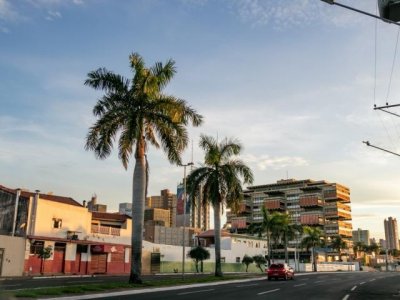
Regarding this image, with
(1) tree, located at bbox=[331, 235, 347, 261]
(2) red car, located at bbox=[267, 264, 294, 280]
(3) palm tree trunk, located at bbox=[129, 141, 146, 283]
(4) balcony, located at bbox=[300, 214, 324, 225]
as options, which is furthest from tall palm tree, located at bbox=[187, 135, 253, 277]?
(4) balcony, located at bbox=[300, 214, 324, 225]

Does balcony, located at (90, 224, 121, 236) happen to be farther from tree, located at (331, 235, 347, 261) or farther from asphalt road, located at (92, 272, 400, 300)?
tree, located at (331, 235, 347, 261)

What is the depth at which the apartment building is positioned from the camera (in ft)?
552

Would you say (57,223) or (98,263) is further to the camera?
(98,263)

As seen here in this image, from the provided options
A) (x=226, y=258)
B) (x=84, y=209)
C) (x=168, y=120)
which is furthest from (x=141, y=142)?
(x=226, y=258)

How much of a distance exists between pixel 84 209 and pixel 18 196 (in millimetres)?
9235

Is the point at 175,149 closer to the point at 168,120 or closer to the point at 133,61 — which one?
the point at 168,120

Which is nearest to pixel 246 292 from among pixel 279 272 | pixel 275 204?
pixel 279 272

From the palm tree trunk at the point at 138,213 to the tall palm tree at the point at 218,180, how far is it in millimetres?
13058

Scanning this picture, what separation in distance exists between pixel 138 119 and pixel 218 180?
1470 centimetres

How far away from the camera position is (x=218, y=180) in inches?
1609

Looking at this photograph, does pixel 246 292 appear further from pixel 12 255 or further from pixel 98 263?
pixel 98 263

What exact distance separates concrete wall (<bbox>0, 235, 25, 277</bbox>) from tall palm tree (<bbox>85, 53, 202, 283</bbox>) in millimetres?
18158

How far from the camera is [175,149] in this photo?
29.4 m

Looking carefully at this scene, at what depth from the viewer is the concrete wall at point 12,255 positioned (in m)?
40.0
